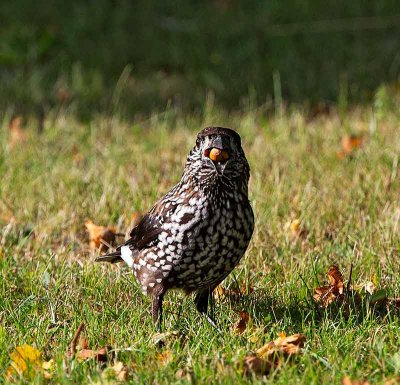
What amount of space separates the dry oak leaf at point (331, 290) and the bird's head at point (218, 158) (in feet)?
2.54

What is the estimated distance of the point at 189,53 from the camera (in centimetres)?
907

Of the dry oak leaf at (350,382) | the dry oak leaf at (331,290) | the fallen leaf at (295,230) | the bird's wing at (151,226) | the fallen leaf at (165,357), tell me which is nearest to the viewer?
the dry oak leaf at (350,382)

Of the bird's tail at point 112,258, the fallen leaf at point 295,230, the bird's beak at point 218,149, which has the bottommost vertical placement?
the fallen leaf at point 295,230

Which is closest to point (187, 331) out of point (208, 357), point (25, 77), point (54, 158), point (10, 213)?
point (208, 357)

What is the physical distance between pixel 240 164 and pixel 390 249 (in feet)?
4.22

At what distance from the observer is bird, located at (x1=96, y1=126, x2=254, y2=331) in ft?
13.3

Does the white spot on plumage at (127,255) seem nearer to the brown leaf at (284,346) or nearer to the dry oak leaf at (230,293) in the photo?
the dry oak leaf at (230,293)

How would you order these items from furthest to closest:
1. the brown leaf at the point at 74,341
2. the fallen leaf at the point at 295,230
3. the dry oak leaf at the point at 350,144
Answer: the dry oak leaf at the point at 350,144 < the fallen leaf at the point at 295,230 < the brown leaf at the point at 74,341

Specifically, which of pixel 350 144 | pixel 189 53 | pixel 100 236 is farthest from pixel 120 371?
pixel 189 53

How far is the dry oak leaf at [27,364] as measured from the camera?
364cm

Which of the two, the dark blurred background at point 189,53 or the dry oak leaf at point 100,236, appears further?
the dark blurred background at point 189,53

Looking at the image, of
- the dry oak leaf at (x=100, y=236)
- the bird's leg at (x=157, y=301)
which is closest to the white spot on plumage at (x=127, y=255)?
the bird's leg at (x=157, y=301)

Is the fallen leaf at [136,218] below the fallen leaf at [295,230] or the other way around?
the other way around

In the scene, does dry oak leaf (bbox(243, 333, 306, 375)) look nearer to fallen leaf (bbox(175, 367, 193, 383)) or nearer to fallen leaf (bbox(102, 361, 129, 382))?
fallen leaf (bbox(175, 367, 193, 383))
